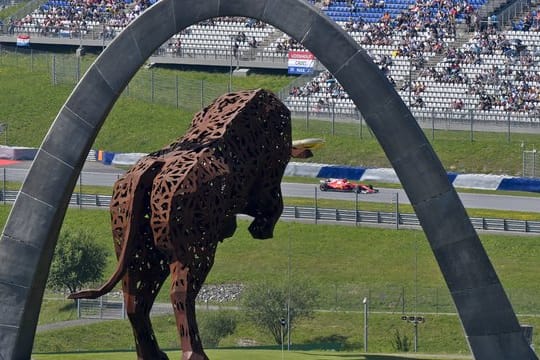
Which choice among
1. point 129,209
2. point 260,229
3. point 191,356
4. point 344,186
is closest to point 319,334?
point 260,229

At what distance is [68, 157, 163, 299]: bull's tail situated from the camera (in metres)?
33.4

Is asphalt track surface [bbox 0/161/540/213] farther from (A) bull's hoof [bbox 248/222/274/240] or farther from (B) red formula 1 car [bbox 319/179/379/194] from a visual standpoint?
(A) bull's hoof [bbox 248/222/274/240]

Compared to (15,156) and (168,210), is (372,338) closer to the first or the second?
(168,210)

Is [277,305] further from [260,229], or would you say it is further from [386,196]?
[386,196]

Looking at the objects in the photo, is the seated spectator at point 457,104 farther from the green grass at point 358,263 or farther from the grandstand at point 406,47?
the green grass at point 358,263

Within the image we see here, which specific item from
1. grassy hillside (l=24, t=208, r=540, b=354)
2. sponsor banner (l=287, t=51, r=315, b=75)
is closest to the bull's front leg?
grassy hillside (l=24, t=208, r=540, b=354)

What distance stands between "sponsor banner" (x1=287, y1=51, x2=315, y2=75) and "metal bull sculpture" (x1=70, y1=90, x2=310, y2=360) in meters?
43.1

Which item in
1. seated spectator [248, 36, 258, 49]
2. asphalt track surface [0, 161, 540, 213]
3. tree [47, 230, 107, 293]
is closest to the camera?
tree [47, 230, 107, 293]

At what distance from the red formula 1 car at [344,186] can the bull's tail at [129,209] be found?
33.8 meters

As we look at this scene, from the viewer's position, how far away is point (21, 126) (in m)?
77.9

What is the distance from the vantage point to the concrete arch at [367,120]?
104 ft

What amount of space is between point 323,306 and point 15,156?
2490cm

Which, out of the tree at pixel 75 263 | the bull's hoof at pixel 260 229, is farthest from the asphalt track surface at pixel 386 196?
the bull's hoof at pixel 260 229

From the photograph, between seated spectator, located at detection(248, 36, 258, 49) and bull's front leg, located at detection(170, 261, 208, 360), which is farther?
seated spectator, located at detection(248, 36, 258, 49)
